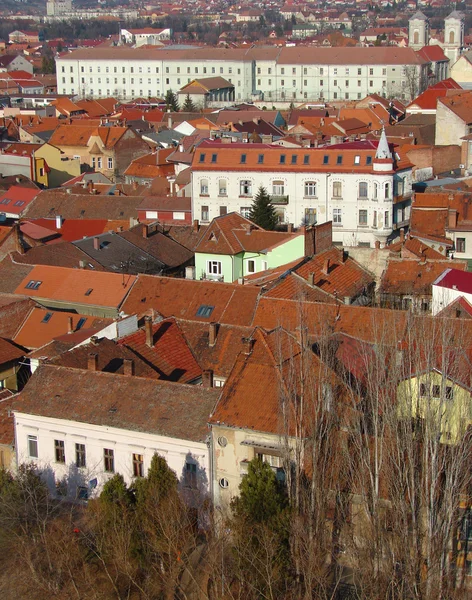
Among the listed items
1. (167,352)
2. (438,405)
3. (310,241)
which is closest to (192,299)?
(167,352)

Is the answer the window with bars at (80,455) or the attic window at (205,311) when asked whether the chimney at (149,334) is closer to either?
the window with bars at (80,455)

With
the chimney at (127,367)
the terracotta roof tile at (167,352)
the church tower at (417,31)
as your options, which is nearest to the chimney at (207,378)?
the terracotta roof tile at (167,352)

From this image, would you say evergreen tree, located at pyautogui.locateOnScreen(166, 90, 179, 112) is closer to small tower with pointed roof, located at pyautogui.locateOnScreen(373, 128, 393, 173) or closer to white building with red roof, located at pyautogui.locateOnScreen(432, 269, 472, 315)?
small tower with pointed roof, located at pyautogui.locateOnScreen(373, 128, 393, 173)

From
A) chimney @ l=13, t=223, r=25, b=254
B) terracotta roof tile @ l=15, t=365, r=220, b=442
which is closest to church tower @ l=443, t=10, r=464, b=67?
chimney @ l=13, t=223, r=25, b=254

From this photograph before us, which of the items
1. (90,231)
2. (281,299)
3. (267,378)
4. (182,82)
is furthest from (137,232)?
(182,82)

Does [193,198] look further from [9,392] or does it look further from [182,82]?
[182,82]

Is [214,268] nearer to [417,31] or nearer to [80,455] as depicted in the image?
[80,455]

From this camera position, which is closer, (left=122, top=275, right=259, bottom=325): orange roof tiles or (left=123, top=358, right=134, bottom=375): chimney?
(left=123, top=358, right=134, bottom=375): chimney
